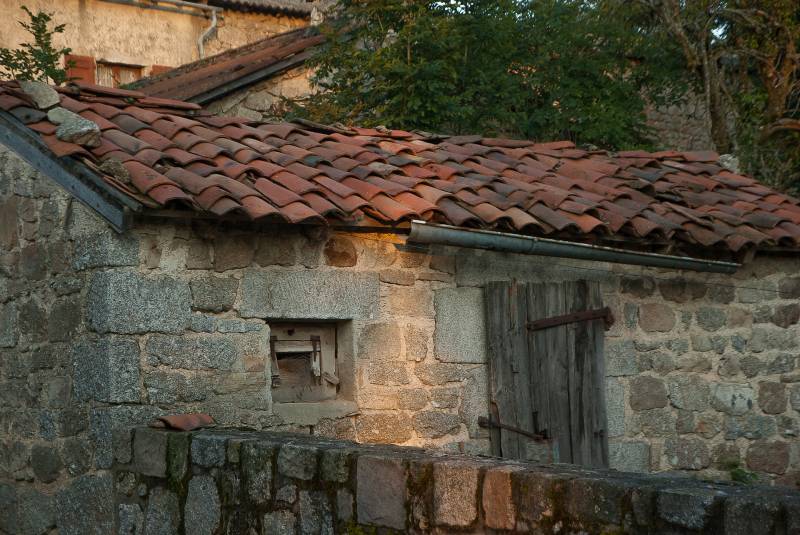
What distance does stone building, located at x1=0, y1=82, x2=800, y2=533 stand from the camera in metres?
5.20

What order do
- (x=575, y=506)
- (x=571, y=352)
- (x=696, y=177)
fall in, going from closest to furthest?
(x=575, y=506) < (x=571, y=352) < (x=696, y=177)

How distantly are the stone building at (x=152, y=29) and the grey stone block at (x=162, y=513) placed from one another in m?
11.1

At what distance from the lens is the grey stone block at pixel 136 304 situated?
5.08m

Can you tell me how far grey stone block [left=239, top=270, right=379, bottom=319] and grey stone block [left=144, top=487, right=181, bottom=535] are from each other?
109cm

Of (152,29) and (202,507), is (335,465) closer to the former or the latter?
(202,507)

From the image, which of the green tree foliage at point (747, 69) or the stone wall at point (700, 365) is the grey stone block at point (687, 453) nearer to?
the stone wall at point (700, 365)

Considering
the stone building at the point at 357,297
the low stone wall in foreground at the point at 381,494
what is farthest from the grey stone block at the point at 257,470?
the stone building at the point at 357,297

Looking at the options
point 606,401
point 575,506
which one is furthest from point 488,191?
point 575,506

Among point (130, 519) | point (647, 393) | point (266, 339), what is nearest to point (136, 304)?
point (266, 339)

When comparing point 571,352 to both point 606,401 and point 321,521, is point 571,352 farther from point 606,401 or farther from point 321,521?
point 321,521

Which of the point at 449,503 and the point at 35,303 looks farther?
the point at 35,303

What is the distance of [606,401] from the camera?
21.4 feet

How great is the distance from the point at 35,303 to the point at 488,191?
2.61m

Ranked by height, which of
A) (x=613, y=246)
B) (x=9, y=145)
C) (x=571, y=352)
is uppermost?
(x=9, y=145)
